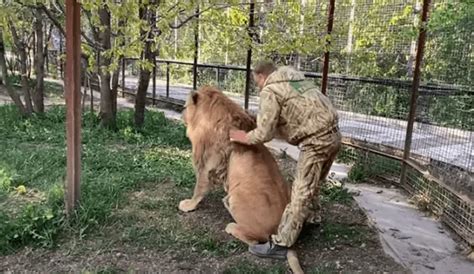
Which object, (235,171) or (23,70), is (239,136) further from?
(23,70)

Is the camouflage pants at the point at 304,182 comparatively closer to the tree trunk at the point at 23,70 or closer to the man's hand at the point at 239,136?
the man's hand at the point at 239,136

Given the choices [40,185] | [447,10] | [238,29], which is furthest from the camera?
[238,29]

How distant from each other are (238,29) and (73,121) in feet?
10.5

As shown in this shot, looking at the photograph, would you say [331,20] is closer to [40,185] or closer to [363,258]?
[363,258]

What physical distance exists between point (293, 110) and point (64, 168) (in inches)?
121

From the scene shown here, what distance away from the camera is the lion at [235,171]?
3531 mm

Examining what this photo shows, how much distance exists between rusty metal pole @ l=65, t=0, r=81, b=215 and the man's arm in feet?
4.79

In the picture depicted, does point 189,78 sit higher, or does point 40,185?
point 189,78

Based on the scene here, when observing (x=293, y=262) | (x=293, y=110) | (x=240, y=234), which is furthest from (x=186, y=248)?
(x=293, y=110)

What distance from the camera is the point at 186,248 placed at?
3557mm

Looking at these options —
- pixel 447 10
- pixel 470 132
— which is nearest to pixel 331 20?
pixel 470 132

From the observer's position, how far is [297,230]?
3.37 m

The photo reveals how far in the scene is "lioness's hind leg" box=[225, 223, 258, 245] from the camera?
3.56 meters

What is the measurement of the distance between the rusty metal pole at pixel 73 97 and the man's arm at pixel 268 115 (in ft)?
4.79
